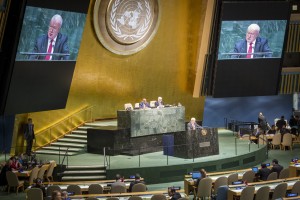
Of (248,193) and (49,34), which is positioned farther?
(49,34)

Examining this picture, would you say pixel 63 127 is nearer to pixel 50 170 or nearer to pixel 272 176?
pixel 50 170

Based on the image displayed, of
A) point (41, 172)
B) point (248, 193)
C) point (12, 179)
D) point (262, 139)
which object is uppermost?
point (262, 139)

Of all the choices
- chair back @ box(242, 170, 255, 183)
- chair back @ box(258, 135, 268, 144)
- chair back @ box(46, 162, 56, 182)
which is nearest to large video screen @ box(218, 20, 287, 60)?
chair back @ box(258, 135, 268, 144)

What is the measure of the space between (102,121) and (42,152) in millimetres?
3815

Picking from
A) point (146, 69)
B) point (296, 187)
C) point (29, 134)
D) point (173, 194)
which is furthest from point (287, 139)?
point (173, 194)

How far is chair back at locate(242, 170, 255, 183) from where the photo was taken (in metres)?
18.1

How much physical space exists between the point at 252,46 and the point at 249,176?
1080 cm

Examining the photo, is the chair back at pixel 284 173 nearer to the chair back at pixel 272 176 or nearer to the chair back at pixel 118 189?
the chair back at pixel 272 176

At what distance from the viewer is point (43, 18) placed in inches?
838

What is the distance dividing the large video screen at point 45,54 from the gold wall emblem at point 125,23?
331 centimetres

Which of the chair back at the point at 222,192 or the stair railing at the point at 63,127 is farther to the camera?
the stair railing at the point at 63,127

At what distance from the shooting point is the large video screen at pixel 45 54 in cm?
2098

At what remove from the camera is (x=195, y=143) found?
22625mm

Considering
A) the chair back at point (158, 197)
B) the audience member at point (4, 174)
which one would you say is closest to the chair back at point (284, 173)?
the chair back at point (158, 197)
